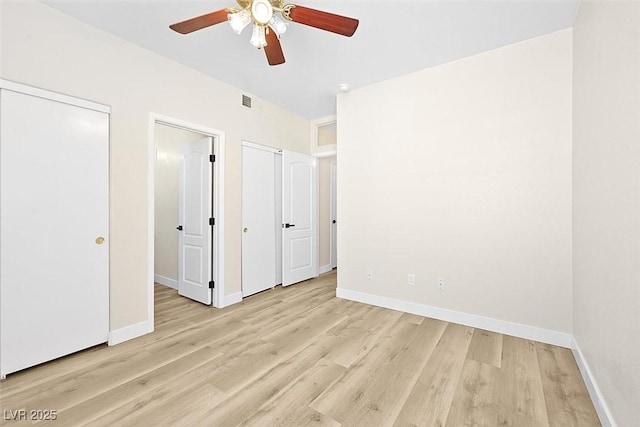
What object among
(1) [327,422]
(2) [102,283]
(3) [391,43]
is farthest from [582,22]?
(2) [102,283]

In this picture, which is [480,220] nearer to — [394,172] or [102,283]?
[394,172]

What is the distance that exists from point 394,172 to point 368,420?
2.53 m

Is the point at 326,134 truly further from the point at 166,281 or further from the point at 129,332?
the point at 129,332

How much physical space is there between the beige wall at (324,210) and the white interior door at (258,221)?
3.82ft

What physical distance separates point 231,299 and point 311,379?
1.86m

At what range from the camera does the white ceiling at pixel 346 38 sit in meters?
2.08

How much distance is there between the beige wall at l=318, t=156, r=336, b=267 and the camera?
5.02 meters

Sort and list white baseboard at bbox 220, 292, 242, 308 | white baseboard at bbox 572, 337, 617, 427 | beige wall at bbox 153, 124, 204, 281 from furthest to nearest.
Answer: beige wall at bbox 153, 124, 204, 281
white baseboard at bbox 220, 292, 242, 308
white baseboard at bbox 572, 337, 617, 427

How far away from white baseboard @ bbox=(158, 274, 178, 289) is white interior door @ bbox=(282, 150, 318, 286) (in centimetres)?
168

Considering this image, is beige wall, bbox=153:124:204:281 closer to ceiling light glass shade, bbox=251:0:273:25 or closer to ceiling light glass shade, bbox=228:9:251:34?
ceiling light glass shade, bbox=228:9:251:34

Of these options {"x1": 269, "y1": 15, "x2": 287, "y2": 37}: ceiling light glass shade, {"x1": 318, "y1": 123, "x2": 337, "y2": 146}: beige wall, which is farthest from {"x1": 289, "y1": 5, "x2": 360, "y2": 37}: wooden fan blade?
{"x1": 318, "y1": 123, "x2": 337, "y2": 146}: beige wall

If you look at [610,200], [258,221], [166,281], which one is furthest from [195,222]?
[610,200]

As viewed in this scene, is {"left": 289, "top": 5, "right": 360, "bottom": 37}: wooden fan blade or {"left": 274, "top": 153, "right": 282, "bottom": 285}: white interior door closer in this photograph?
{"left": 289, "top": 5, "right": 360, "bottom": 37}: wooden fan blade

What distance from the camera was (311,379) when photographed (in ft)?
6.24
